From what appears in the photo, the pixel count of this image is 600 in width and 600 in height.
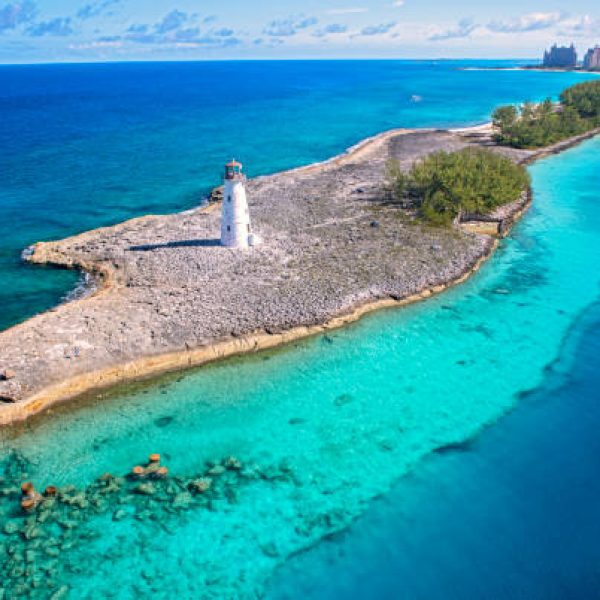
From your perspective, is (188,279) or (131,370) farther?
(188,279)

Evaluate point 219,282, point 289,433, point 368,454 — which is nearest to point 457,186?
point 219,282

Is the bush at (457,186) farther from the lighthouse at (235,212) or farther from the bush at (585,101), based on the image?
the bush at (585,101)

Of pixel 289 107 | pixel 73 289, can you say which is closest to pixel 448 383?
pixel 73 289

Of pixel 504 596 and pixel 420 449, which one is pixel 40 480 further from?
pixel 504 596

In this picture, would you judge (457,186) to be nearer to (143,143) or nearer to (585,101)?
(143,143)

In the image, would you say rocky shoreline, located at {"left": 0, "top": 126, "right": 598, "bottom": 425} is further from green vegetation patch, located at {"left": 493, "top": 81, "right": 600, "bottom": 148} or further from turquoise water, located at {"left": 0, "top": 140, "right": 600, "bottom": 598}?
green vegetation patch, located at {"left": 493, "top": 81, "right": 600, "bottom": 148}

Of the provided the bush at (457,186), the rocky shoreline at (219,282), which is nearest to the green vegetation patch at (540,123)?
the rocky shoreline at (219,282)
